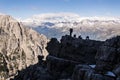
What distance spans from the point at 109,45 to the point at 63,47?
61466 mm

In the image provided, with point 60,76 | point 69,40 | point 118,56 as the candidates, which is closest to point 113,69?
point 118,56

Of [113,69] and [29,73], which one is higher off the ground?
[113,69]

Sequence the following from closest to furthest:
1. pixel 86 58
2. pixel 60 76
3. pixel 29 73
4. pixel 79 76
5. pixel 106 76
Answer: pixel 106 76
pixel 79 76
pixel 60 76
pixel 86 58
pixel 29 73

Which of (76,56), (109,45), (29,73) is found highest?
(109,45)

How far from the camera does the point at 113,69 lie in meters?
75.5

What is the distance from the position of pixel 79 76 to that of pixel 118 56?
12105 millimetres

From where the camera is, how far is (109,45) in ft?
263

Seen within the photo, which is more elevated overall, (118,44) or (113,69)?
(118,44)

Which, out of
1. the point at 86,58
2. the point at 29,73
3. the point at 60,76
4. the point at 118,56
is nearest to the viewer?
the point at 118,56

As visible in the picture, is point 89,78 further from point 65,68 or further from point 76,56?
point 76,56

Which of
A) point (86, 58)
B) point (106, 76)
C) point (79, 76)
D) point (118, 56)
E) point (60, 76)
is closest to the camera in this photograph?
point (106, 76)

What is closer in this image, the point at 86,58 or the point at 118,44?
the point at 118,44

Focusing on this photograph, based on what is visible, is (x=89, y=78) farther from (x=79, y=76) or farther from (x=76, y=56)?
(x=76, y=56)

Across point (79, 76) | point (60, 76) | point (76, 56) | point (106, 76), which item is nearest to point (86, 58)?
point (76, 56)
